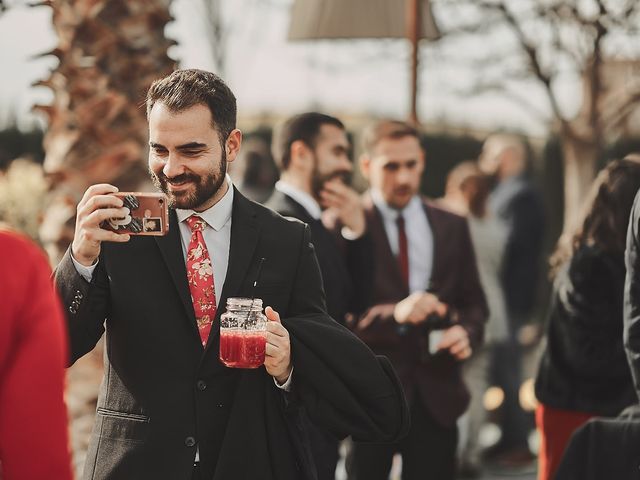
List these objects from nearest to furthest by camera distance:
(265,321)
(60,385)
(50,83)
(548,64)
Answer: (60,385) < (265,321) < (50,83) < (548,64)

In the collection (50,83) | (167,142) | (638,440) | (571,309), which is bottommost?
(638,440)

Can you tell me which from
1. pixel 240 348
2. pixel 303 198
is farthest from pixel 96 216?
pixel 303 198

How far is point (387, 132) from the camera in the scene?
6375mm

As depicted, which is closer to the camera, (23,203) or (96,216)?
(96,216)

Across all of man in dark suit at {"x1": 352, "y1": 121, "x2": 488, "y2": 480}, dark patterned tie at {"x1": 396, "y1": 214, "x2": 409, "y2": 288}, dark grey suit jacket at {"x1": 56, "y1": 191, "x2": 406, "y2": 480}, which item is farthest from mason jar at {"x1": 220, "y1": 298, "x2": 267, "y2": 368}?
dark patterned tie at {"x1": 396, "y1": 214, "x2": 409, "y2": 288}

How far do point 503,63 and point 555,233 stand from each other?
15.2 ft

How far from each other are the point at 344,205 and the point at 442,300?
0.75 meters

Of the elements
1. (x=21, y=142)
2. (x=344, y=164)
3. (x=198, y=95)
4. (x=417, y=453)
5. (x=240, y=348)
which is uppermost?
(x=21, y=142)

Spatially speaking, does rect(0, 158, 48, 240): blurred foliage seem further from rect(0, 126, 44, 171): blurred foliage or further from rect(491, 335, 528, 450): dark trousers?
rect(0, 126, 44, 171): blurred foliage

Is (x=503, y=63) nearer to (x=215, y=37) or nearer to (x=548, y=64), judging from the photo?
(x=548, y=64)

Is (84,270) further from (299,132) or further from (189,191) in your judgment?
(299,132)

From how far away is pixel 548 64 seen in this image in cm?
1506

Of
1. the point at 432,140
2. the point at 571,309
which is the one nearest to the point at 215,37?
the point at 432,140

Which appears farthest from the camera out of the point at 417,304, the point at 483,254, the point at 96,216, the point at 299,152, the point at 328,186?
the point at 483,254
